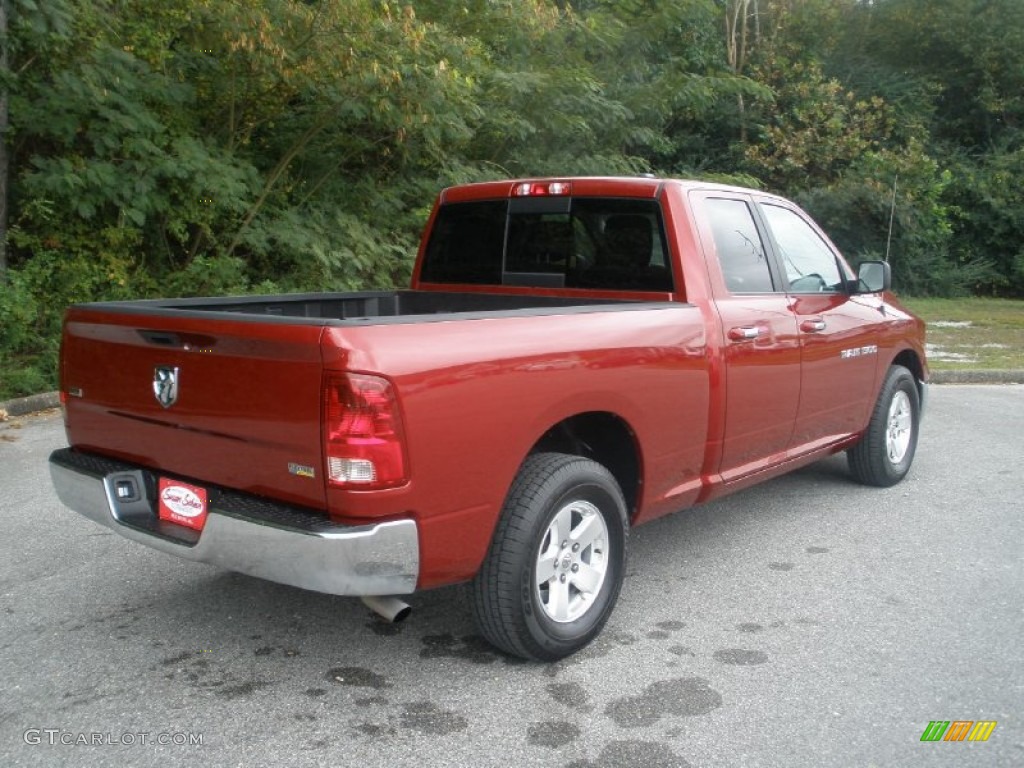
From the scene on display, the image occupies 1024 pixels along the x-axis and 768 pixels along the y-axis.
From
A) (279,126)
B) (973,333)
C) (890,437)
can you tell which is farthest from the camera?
(973,333)

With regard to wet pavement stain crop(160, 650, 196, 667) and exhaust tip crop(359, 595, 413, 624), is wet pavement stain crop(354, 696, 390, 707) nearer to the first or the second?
exhaust tip crop(359, 595, 413, 624)

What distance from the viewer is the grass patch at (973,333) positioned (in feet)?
36.5

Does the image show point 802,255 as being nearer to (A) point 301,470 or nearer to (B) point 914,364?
(B) point 914,364

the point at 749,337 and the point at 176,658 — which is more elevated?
the point at 749,337

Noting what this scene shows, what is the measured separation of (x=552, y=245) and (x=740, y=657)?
7.04 feet

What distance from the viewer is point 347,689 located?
→ 3303 millimetres

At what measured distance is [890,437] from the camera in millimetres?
6008

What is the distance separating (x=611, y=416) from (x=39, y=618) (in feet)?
8.13

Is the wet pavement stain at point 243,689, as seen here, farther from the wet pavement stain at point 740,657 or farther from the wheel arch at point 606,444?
the wet pavement stain at point 740,657

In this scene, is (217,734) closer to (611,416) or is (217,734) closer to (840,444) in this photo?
(611,416)

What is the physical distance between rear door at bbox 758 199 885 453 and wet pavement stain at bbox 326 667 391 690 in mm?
2538

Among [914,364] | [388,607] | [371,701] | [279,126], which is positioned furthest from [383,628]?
[279,126]

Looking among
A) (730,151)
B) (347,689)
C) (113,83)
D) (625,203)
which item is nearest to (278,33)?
(113,83)

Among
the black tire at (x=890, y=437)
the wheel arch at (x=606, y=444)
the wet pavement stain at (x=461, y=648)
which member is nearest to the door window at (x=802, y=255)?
the black tire at (x=890, y=437)
